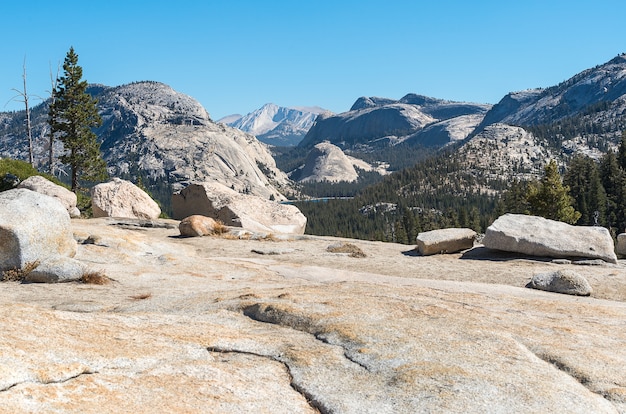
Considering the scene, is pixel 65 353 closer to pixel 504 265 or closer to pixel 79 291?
pixel 79 291

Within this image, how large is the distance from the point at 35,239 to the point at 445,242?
58.5 feet

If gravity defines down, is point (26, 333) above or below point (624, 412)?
above

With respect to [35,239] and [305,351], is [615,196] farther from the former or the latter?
[305,351]

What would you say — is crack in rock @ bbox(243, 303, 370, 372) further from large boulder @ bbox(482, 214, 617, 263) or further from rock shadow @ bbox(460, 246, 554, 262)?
large boulder @ bbox(482, 214, 617, 263)

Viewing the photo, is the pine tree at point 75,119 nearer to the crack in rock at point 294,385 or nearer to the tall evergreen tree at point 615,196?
the crack in rock at point 294,385

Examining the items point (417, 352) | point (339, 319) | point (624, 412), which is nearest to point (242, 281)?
point (339, 319)

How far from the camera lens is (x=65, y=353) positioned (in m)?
6.91

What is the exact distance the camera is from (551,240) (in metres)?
23.2

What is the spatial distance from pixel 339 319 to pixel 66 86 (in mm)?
53221

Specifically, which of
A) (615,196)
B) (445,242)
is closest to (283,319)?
(445,242)

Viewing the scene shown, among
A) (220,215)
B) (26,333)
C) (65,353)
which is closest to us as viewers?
(65,353)

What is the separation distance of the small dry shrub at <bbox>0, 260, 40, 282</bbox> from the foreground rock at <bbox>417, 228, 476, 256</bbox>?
16831mm

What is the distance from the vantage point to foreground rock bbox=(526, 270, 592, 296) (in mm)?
17094

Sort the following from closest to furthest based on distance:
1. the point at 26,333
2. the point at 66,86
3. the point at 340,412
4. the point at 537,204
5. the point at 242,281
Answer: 1. the point at 340,412
2. the point at 26,333
3. the point at 242,281
4. the point at 66,86
5. the point at 537,204
